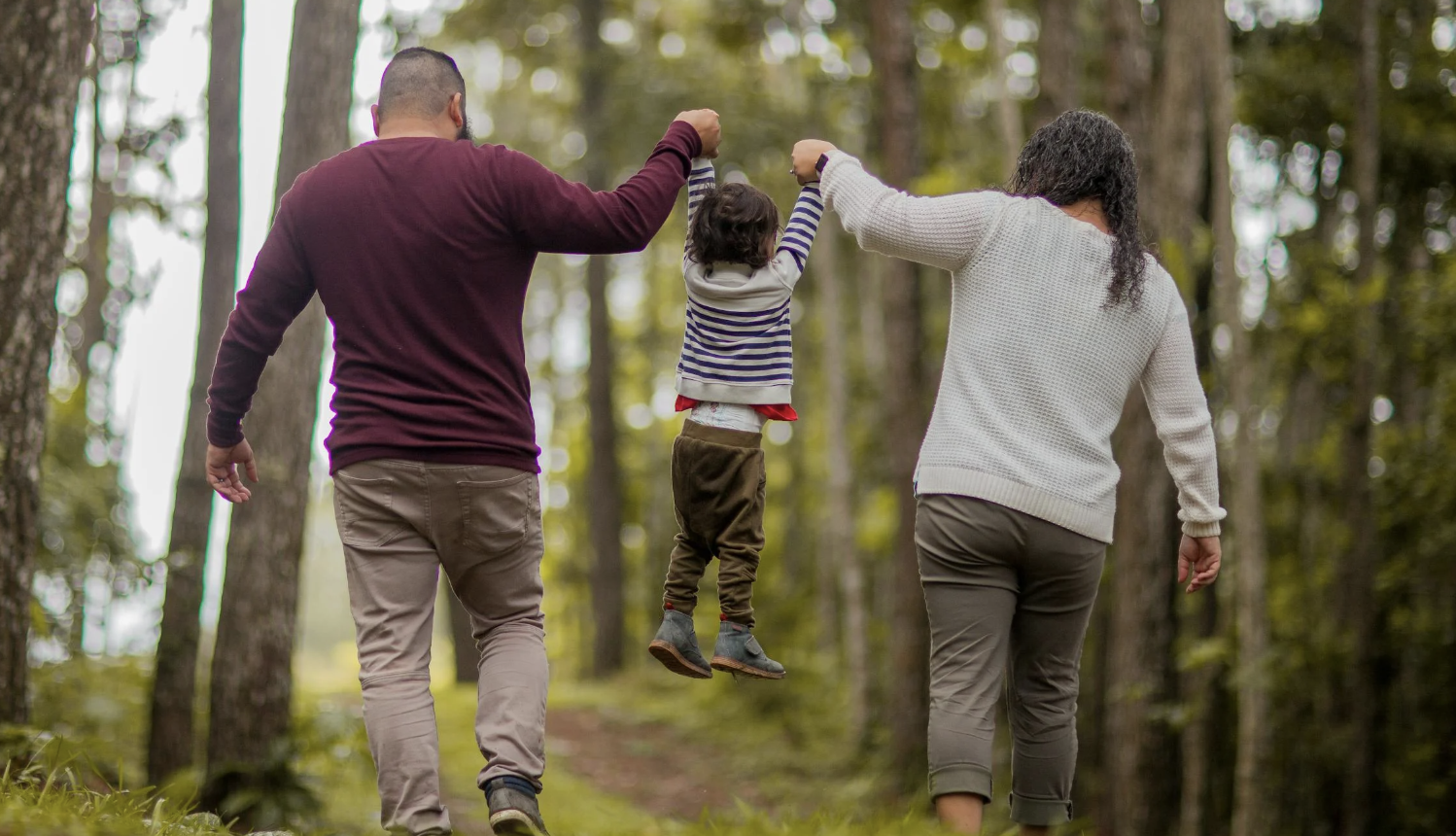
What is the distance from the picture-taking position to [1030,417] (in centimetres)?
359

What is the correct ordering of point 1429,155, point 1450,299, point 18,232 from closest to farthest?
1. point 18,232
2. point 1450,299
3. point 1429,155

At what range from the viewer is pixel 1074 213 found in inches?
148

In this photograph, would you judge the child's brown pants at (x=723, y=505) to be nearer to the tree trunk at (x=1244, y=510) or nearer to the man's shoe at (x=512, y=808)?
the man's shoe at (x=512, y=808)

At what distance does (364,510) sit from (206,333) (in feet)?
14.5

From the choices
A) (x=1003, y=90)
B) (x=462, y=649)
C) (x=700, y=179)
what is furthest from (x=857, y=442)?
(x=700, y=179)

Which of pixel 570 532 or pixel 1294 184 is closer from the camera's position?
pixel 1294 184

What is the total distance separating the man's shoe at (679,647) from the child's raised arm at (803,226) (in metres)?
1.15

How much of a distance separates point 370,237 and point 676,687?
16.1 metres

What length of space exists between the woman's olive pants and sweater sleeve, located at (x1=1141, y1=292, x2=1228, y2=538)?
1.34ft

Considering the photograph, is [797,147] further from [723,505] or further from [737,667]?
[737,667]

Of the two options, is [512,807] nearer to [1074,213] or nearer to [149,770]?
[1074,213]

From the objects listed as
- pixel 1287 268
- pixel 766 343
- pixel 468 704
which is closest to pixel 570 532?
pixel 468 704

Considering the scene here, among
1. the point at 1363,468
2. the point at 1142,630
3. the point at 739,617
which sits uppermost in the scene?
the point at 1363,468

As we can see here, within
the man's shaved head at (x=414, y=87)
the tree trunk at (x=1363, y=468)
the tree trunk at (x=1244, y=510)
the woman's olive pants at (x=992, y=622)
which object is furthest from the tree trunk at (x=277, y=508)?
the tree trunk at (x=1363, y=468)
